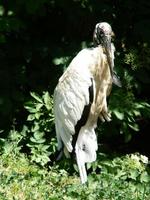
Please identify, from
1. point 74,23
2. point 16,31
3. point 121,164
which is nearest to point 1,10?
point 16,31

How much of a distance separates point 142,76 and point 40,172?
133 cm

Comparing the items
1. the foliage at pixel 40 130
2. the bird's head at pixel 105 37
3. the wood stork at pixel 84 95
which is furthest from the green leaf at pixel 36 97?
the bird's head at pixel 105 37

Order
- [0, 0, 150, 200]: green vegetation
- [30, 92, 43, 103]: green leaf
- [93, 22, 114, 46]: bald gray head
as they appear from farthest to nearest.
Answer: [30, 92, 43, 103]: green leaf, [0, 0, 150, 200]: green vegetation, [93, 22, 114, 46]: bald gray head

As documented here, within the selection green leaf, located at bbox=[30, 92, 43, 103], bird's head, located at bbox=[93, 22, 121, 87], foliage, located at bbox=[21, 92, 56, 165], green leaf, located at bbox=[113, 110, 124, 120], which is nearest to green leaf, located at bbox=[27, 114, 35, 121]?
foliage, located at bbox=[21, 92, 56, 165]

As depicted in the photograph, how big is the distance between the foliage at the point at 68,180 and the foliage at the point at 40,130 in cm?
12

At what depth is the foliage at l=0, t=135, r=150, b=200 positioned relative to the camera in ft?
14.7

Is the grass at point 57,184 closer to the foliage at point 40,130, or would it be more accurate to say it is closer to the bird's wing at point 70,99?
the foliage at point 40,130

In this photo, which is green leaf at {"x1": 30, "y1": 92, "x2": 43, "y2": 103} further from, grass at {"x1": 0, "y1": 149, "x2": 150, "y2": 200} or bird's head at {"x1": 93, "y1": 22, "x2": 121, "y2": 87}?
bird's head at {"x1": 93, "y1": 22, "x2": 121, "y2": 87}

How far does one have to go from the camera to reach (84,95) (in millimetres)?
4539

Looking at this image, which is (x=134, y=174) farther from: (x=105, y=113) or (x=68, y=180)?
(x=105, y=113)

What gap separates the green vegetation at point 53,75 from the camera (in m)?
5.51

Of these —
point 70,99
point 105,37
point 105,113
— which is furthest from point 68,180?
point 105,37

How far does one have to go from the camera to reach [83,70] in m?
4.45

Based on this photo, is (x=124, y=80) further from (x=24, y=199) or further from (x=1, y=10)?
(x=24, y=199)
